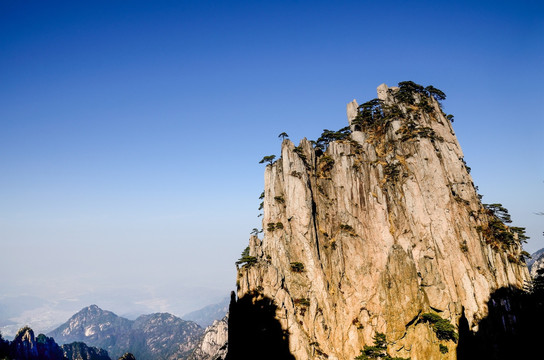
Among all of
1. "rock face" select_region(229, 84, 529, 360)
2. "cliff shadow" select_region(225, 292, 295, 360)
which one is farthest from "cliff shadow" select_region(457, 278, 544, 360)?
"cliff shadow" select_region(225, 292, 295, 360)

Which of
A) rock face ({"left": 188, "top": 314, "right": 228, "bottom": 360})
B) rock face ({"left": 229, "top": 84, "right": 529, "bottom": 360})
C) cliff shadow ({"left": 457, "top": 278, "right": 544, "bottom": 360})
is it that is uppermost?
rock face ({"left": 229, "top": 84, "right": 529, "bottom": 360})

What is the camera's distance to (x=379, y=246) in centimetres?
5869

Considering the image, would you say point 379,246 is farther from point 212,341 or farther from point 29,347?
point 29,347

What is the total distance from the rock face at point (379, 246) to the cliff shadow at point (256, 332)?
1.03 meters

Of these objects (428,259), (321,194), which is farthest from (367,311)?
(321,194)

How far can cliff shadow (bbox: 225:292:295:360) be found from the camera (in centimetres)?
4906

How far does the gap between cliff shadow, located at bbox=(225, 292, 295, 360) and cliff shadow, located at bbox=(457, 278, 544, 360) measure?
98.5ft

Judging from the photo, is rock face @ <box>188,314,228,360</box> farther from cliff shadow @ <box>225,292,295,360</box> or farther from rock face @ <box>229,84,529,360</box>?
rock face @ <box>229,84,529,360</box>

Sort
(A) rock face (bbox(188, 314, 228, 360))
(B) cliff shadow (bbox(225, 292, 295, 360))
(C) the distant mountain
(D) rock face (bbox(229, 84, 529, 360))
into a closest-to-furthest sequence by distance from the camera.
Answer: (B) cliff shadow (bbox(225, 292, 295, 360)) < (D) rock face (bbox(229, 84, 529, 360)) < (C) the distant mountain < (A) rock face (bbox(188, 314, 228, 360))

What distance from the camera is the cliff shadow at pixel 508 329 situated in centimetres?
4944

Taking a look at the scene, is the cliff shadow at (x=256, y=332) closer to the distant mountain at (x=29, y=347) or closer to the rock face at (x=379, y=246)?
the rock face at (x=379, y=246)

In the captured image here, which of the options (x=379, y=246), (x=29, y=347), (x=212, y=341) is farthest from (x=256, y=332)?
(x=29, y=347)

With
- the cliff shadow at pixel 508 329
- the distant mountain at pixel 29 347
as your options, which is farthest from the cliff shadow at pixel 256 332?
the distant mountain at pixel 29 347

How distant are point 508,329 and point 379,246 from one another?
25.9m
